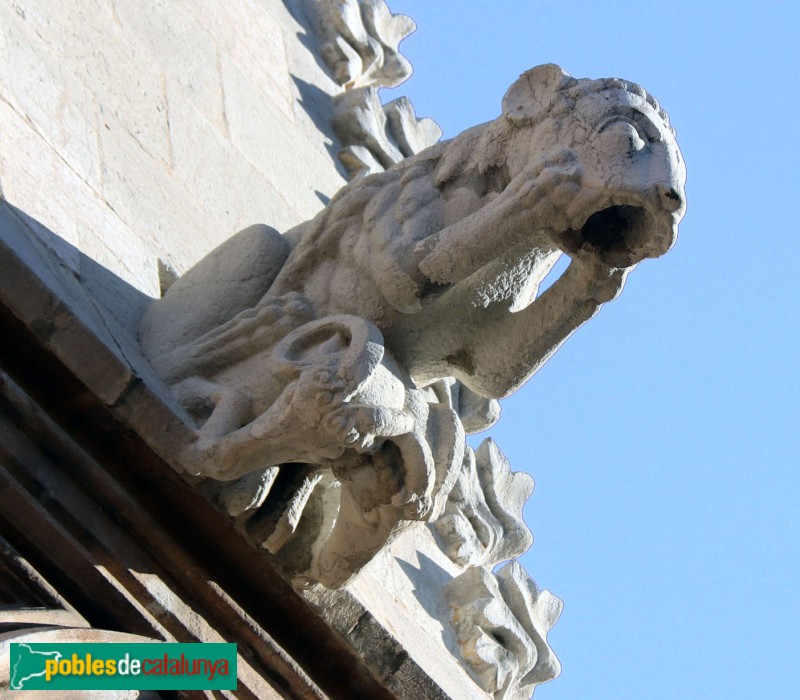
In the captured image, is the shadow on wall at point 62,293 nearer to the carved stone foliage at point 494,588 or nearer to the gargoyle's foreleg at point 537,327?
the gargoyle's foreleg at point 537,327

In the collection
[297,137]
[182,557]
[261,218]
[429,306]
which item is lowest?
[182,557]

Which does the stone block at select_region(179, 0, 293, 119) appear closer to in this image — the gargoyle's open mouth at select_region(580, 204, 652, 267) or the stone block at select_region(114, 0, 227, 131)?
the stone block at select_region(114, 0, 227, 131)

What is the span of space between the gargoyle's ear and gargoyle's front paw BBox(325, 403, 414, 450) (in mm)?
850

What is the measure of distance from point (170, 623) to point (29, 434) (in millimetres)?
482

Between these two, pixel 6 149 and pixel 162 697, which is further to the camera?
pixel 6 149

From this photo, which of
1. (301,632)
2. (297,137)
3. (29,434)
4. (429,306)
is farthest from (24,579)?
(297,137)

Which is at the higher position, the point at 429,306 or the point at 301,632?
the point at 429,306

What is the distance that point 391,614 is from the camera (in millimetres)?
4703

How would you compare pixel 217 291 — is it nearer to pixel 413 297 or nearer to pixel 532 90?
pixel 413 297

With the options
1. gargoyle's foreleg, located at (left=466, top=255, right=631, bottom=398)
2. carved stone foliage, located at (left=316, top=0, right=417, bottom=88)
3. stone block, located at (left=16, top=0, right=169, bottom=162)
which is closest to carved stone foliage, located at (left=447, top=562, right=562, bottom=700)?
gargoyle's foreleg, located at (left=466, top=255, right=631, bottom=398)

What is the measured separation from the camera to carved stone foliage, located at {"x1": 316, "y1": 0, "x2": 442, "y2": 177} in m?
6.45

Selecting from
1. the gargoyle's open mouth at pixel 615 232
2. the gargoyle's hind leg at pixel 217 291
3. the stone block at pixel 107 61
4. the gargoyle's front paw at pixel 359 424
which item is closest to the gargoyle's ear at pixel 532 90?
the gargoyle's open mouth at pixel 615 232

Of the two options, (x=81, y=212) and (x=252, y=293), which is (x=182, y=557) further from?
(x=81, y=212)
